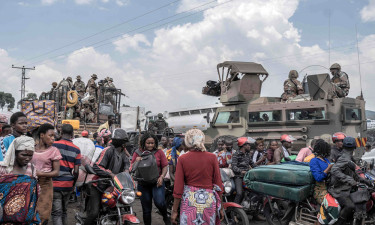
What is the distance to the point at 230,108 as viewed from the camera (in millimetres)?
12883

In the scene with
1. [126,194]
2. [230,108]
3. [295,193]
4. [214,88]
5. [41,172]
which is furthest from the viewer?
[214,88]

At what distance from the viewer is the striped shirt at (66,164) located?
498 centimetres

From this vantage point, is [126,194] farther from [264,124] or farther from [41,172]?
[264,124]

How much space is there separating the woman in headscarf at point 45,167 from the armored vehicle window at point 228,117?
8708 mm

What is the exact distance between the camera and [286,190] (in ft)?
17.1

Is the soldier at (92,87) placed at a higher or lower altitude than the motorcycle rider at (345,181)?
higher

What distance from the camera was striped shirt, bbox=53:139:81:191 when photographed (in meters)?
4.98

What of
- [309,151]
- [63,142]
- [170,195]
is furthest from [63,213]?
[309,151]

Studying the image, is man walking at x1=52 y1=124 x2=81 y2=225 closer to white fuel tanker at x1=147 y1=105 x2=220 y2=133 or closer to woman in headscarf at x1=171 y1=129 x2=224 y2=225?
woman in headscarf at x1=171 y1=129 x2=224 y2=225

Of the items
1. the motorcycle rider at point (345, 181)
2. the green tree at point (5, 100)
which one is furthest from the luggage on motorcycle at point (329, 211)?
the green tree at point (5, 100)

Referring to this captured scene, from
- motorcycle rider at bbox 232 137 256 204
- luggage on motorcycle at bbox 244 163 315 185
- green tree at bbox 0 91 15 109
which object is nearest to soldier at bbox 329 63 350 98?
motorcycle rider at bbox 232 137 256 204

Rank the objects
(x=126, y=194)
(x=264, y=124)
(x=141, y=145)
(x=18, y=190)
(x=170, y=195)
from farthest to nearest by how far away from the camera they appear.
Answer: (x=264, y=124), (x=170, y=195), (x=141, y=145), (x=126, y=194), (x=18, y=190)

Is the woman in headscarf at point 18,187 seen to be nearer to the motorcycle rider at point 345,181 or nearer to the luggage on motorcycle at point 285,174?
the luggage on motorcycle at point 285,174

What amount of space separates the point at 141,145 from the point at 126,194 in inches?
38.9
